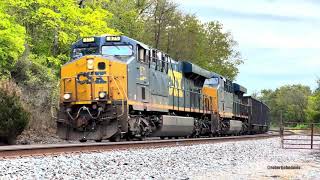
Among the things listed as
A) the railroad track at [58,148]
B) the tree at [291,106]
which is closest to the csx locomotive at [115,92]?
the railroad track at [58,148]

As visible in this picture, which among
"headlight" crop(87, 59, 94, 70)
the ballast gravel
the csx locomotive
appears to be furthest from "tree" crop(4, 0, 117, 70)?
the ballast gravel

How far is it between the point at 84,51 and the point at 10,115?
3474 mm

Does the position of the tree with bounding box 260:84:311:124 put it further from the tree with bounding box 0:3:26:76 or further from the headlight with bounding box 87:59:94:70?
the headlight with bounding box 87:59:94:70

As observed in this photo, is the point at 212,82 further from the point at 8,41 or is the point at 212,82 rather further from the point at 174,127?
the point at 8,41

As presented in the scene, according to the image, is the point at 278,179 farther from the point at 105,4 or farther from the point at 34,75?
the point at 105,4

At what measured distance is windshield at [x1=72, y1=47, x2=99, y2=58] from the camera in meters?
17.7

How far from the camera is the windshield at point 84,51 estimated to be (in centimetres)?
1773

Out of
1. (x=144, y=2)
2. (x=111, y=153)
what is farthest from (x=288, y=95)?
(x=111, y=153)

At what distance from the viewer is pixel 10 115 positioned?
673 inches

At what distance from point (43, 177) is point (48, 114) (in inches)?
624

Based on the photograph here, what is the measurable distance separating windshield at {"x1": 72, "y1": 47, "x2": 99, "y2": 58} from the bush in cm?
259

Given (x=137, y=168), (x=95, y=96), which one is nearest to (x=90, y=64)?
(x=95, y=96)

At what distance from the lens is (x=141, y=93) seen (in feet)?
59.1

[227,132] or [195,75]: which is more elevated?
[195,75]
